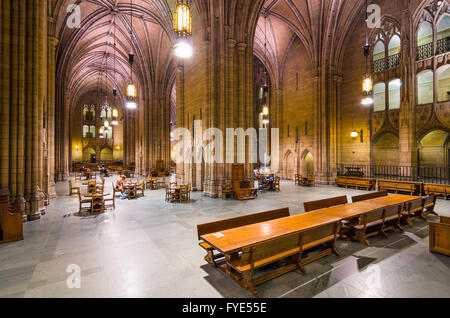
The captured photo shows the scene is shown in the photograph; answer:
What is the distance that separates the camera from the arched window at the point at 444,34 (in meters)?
14.7

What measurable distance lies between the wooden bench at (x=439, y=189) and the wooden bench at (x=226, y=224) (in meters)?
11.2

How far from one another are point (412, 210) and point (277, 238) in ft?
19.2

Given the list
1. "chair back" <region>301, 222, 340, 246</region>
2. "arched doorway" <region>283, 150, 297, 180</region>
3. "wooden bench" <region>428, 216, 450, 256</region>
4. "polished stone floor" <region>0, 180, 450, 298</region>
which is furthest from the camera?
"arched doorway" <region>283, 150, 297, 180</region>

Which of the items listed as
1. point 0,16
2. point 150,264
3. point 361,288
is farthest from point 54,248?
point 0,16

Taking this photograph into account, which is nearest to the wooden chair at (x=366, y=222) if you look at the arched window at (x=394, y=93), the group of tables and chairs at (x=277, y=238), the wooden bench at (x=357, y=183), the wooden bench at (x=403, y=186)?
the group of tables and chairs at (x=277, y=238)

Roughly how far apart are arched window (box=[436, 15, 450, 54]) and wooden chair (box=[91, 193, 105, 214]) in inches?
875

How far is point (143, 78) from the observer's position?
23.9m

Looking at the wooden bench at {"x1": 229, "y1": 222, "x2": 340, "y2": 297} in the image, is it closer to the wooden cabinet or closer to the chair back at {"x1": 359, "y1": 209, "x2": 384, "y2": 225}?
the chair back at {"x1": 359, "y1": 209, "x2": 384, "y2": 225}

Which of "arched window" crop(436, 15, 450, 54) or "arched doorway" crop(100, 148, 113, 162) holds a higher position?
"arched window" crop(436, 15, 450, 54)

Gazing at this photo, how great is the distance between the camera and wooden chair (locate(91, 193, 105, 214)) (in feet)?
27.9

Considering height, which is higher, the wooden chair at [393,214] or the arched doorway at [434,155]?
the arched doorway at [434,155]

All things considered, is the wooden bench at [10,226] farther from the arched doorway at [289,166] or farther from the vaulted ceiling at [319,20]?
the vaulted ceiling at [319,20]

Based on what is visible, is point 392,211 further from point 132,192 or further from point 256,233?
point 132,192

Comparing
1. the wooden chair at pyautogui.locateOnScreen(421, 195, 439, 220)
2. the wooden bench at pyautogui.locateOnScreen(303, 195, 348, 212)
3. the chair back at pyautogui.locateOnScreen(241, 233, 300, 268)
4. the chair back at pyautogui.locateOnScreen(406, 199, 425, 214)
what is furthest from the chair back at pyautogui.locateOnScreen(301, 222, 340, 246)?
the wooden chair at pyautogui.locateOnScreen(421, 195, 439, 220)
